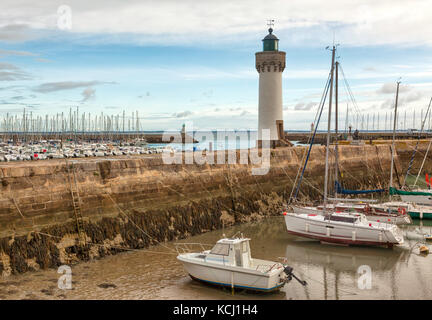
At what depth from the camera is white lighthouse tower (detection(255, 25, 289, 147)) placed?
3525 cm

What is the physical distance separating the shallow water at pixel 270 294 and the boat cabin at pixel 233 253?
3.22 ft

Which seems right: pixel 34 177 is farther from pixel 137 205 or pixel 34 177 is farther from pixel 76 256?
pixel 137 205

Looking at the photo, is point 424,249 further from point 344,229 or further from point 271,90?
point 271,90

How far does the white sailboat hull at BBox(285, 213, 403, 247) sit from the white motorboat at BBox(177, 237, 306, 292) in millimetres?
5856

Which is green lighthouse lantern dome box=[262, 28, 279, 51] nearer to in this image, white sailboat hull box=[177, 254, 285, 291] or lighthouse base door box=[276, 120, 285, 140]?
lighthouse base door box=[276, 120, 285, 140]

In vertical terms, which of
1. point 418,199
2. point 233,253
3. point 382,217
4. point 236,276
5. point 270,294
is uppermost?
point 233,253

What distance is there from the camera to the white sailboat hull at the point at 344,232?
1819 cm

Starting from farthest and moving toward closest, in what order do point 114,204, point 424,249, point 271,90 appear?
point 271,90
point 114,204
point 424,249

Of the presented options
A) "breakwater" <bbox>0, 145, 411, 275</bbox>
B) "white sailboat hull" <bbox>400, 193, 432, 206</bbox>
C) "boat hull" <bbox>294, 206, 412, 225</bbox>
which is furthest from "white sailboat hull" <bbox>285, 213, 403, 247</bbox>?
"white sailboat hull" <bbox>400, 193, 432, 206</bbox>

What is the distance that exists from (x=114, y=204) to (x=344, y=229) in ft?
34.9

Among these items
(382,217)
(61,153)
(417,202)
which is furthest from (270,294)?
(61,153)

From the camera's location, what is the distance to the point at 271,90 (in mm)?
35219
